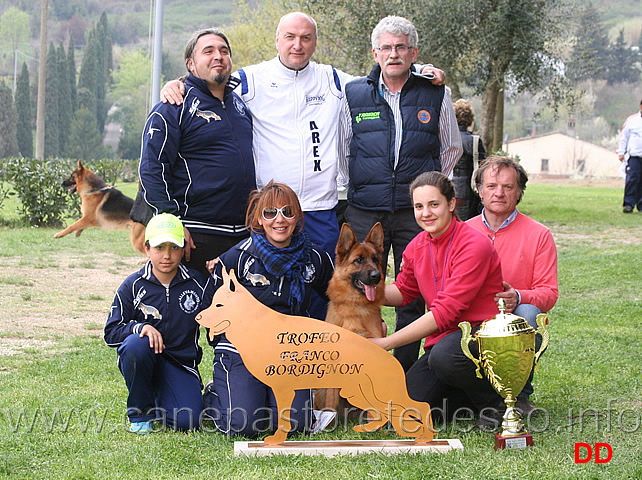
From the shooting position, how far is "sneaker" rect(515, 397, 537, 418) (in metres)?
3.95

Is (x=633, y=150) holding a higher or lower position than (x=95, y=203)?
higher

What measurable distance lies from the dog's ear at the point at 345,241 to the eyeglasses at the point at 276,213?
31 cm

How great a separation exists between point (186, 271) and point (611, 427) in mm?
2587

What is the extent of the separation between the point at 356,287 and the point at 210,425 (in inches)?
46.8

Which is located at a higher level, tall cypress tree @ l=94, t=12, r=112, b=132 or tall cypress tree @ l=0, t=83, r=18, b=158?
tall cypress tree @ l=94, t=12, r=112, b=132

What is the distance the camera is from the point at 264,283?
3.82 m

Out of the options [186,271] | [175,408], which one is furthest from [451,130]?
[175,408]

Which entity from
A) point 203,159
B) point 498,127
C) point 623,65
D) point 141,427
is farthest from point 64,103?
point 141,427

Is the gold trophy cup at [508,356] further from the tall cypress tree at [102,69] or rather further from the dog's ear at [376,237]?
the tall cypress tree at [102,69]

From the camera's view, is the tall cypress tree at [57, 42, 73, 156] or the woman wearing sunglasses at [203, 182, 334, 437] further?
the tall cypress tree at [57, 42, 73, 156]

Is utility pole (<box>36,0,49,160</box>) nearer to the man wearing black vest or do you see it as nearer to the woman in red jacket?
the man wearing black vest

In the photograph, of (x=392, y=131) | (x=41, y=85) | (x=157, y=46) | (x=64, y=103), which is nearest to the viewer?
(x=392, y=131)

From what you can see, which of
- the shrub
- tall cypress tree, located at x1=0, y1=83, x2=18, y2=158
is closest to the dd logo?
the shrub

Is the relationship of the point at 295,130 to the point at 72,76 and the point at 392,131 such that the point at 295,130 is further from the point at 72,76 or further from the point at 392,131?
the point at 72,76
